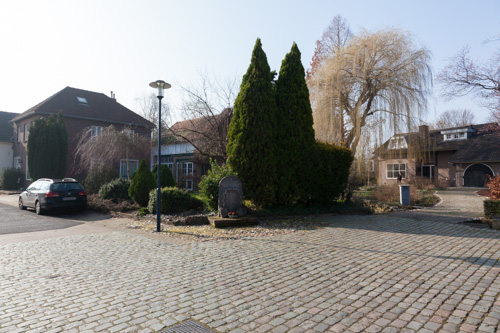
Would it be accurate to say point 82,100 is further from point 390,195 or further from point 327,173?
point 390,195

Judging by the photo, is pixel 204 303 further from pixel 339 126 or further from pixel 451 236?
pixel 339 126

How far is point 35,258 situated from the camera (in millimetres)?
6199

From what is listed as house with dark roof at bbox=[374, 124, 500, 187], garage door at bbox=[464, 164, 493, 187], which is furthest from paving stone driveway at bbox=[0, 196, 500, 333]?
garage door at bbox=[464, 164, 493, 187]

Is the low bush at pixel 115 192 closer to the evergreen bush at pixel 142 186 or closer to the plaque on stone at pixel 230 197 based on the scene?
the evergreen bush at pixel 142 186

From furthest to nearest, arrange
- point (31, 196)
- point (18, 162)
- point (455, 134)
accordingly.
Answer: point (455, 134), point (18, 162), point (31, 196)

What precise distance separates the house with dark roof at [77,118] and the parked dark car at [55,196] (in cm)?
1163

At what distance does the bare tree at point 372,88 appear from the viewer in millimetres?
14930

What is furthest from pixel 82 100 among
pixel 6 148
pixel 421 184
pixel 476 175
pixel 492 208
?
pixel 476 175

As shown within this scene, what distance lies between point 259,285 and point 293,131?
8229 mm

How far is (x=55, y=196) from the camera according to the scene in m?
13.4

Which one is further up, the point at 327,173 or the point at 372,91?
the point at 372,91

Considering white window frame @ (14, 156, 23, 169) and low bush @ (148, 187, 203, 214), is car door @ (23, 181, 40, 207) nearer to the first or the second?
low bush @ (148, 187, 203, 214)

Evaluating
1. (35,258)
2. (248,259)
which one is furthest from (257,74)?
(35,258)

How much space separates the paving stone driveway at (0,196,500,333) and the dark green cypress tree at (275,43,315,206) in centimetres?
436
